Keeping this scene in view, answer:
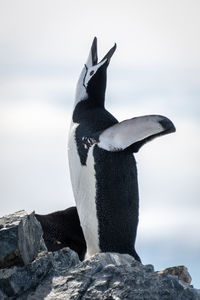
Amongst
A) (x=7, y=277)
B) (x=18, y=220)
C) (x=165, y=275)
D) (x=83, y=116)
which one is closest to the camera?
(x=165, y=275)

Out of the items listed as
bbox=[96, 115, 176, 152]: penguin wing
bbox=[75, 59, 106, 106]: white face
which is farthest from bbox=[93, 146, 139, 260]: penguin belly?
A: bbox=[75, 59, 106, 106]: white face

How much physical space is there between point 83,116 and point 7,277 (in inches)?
175

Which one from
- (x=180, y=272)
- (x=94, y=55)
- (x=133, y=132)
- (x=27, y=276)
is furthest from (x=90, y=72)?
(x=27, y=276)

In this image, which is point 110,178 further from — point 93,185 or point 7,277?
point 7,277

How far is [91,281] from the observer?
3.79 metres

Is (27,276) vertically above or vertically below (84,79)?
below

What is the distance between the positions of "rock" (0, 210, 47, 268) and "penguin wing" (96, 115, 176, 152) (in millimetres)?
2505

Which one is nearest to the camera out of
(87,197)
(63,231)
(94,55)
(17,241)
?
(17,241)

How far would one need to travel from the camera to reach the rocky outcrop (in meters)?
3.66

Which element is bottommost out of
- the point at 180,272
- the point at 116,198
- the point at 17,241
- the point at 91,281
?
the point at 180,272

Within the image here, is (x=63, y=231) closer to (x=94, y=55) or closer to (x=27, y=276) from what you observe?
(x=94, y=55)

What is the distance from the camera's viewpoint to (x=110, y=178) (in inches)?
291

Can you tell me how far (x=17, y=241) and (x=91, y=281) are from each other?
33.1 inches

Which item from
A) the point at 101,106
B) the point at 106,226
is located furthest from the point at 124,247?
the point at 101,106
